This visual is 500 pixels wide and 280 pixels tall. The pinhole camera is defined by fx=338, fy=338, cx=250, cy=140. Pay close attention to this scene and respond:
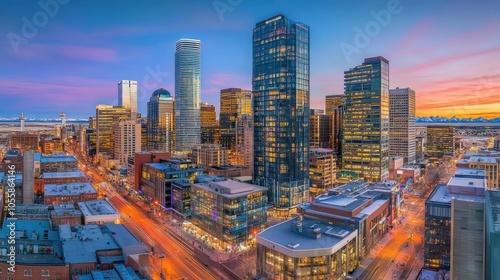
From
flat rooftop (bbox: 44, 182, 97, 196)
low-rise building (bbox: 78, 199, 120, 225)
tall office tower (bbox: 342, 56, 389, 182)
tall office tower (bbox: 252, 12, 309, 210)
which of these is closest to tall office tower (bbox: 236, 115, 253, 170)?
tall office tower (bbox: 342, 56, 389, 182)

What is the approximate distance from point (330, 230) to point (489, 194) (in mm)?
27991

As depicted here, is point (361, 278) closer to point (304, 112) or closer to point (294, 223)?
point (294, 223)

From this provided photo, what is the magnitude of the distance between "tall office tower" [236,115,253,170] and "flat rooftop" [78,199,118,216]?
321 ft

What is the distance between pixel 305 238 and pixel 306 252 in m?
5.55

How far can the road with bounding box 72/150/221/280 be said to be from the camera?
→ 62719 millimetres

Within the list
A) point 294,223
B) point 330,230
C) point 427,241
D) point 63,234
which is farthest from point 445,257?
point 63,234

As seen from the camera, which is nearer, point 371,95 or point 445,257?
point 445,257

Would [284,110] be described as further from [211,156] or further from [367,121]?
[211,156]

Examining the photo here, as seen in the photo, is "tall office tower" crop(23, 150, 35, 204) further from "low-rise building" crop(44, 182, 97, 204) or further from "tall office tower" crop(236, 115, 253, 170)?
"tall office tower" crop(236, 115, 253, 170)

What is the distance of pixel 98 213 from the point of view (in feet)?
258

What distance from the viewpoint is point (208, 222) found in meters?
84.6

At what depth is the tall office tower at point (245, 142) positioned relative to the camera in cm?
18100

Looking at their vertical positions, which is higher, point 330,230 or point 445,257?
point 330,230

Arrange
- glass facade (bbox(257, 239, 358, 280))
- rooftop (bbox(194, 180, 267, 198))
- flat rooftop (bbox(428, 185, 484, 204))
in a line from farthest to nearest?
rooftop (bbox(194, 180, 267, 198)), flat rooftop (bbox(428, 185, 484, 204)), glass facade (bbox(257, 239, 358, 280))
